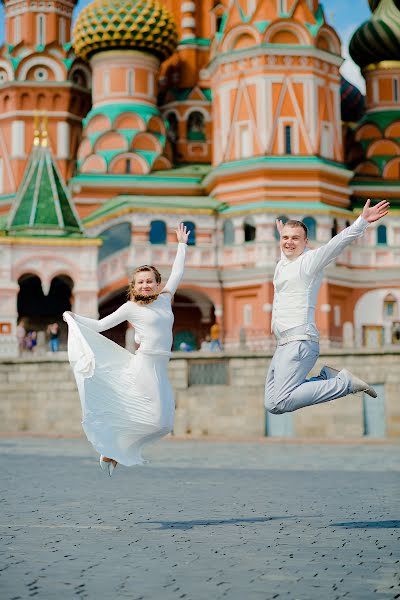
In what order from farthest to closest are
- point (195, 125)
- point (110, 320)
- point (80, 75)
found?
1. point (80, 75)
2. point (195, 125)
3. point (110, 320)

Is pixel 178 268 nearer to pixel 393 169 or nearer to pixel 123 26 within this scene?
pixel 123 26

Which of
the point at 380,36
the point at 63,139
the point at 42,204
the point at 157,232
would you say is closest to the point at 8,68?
the point at 63,139

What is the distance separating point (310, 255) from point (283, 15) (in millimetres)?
32786

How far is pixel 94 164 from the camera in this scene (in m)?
42.8

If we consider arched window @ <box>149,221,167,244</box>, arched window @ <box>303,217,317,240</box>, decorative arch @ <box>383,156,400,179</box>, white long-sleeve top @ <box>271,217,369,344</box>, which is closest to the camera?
white long-sleeve top @ <box>271,217,369,344</box>

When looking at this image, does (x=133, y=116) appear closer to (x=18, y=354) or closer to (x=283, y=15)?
(x=283, y=15)

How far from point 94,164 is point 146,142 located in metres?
2.11

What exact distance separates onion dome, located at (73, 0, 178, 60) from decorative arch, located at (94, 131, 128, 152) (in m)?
3.56

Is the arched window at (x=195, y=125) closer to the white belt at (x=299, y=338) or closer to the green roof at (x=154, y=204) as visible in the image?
the green roof at (x=154, y=204)

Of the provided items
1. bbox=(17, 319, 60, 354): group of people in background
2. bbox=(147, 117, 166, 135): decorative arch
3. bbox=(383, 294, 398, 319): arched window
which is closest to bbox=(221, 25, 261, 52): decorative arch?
bbox=(147, 117, 166, 135): decorative arch

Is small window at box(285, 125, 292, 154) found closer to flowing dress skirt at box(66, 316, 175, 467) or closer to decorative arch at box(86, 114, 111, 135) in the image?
decorative arch at box(86, 114, 111, 135)

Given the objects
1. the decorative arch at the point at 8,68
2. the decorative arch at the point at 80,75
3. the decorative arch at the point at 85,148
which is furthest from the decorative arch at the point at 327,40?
the decorative arch at the point at 8,68

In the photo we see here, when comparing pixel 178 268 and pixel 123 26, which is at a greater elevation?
pixel 123 26

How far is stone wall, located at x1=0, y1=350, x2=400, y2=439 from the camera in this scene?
3083 centimetres
